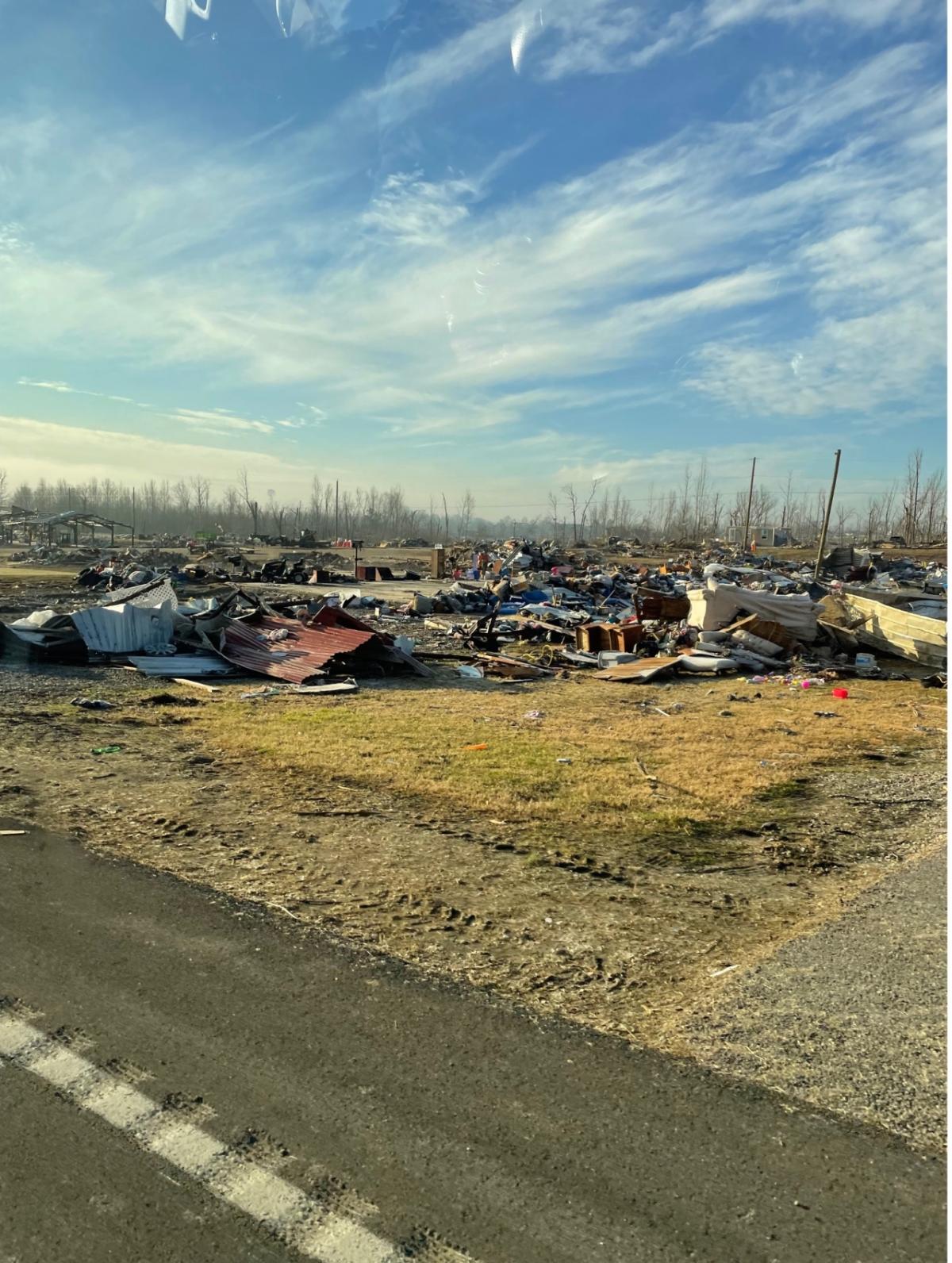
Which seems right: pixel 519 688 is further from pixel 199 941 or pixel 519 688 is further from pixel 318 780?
pixel 199 941

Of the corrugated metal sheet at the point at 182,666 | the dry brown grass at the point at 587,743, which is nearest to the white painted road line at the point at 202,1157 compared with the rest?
the dry brown grass at the point at 587,743

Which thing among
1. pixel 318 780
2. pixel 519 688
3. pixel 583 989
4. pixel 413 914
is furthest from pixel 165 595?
pixel 583 989

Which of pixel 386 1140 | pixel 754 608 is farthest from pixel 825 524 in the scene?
pixel 386 1140

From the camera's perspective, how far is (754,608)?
18234 mm

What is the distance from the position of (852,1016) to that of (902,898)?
71.3 inches

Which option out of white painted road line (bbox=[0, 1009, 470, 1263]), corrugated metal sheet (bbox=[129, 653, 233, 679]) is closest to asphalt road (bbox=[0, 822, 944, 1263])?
white painted road line (bbox=[0, 1009, 470, 1263])

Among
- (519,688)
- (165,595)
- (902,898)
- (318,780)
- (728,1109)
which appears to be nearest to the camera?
(728,1109)

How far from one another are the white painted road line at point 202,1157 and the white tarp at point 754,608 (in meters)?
16.7

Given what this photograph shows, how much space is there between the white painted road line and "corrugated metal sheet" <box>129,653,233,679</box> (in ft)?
38.7

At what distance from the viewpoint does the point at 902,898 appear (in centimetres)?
527

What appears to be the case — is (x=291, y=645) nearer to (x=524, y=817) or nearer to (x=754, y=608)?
(x=524, y=817)

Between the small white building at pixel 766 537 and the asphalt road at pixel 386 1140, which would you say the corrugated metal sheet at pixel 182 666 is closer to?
the asphalt road at pixel 386 1140

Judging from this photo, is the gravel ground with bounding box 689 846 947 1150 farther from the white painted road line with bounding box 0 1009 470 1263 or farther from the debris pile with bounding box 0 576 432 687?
the debris pile with bounding box 0 576 432 687

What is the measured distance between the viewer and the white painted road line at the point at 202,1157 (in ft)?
7.89
